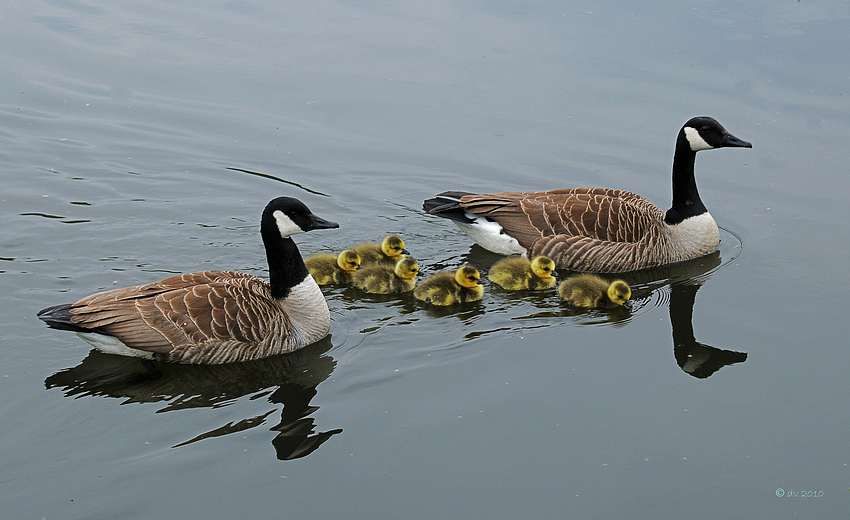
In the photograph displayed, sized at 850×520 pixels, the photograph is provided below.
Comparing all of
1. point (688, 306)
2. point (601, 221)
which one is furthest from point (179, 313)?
point (688, 306)

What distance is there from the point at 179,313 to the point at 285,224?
1.19m

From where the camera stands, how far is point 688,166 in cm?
1042

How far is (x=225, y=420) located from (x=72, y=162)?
635cm

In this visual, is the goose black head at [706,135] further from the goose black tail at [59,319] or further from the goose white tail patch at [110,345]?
the goose black tail at [59,319]

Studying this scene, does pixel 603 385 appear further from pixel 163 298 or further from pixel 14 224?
pixel 14 224

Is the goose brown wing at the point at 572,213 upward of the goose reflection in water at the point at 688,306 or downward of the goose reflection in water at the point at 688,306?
upward

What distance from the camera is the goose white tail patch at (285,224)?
790 cm

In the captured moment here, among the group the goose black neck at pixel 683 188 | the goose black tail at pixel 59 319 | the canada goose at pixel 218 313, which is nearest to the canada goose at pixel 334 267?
the canada goose at pixel 218 313

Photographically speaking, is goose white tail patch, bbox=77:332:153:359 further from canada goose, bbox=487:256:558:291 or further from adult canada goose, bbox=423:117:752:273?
adult canada goose, bbox=423:117:752:273

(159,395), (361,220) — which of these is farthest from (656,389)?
(361,220)

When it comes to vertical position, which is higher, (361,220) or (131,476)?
(361,220)

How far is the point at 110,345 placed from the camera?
24.8ft

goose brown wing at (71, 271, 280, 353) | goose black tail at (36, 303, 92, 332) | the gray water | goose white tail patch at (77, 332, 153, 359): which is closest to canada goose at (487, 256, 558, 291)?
the gray water

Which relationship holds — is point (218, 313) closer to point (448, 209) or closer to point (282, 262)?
point (282, 262)
